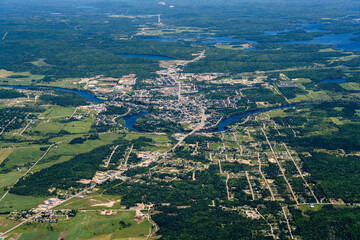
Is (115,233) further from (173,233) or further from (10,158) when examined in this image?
(10,158)

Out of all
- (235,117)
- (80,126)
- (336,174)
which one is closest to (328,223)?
(336,174)

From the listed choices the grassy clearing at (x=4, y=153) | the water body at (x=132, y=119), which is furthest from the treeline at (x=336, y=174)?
the grassy clearing at (x=4, y=153)

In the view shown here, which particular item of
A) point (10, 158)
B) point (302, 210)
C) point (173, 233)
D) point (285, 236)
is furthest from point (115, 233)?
point (10, 158)

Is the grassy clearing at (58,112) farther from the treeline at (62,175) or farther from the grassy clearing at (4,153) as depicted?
the treeline at (62,175)

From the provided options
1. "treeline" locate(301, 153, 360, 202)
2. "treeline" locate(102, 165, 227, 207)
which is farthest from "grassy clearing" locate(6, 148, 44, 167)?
"treeline" locate(301, 153, 360, 202)

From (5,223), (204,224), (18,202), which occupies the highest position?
(204,224)

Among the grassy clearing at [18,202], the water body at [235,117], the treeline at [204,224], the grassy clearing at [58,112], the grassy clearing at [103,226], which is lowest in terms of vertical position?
the grassy clearing at [18,202]

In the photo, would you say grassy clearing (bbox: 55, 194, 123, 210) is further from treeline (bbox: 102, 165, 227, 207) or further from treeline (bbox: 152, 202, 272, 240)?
treeline (bbox: 152, 202, 272, 240)

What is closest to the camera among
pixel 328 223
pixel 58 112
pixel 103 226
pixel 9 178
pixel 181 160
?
pixel 328 223

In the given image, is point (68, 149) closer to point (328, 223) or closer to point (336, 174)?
point (328, 223)
